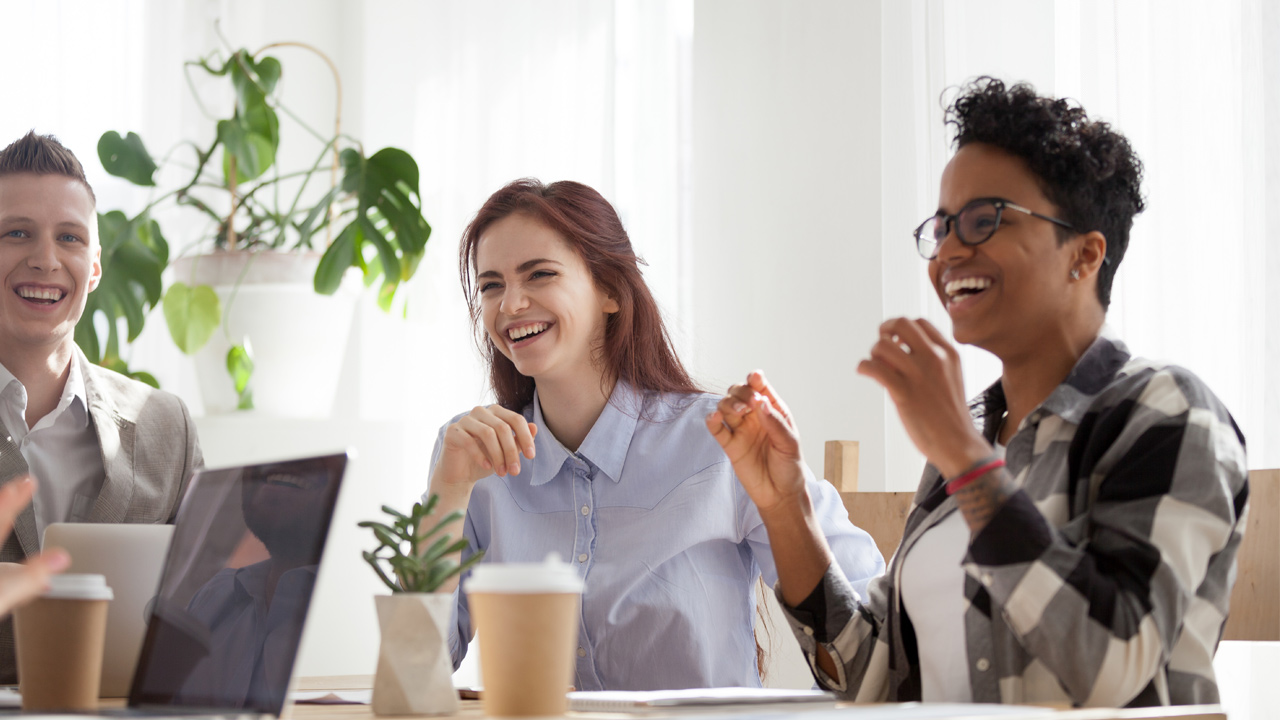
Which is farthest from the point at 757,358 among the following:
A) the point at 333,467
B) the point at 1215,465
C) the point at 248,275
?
the point at 333,467

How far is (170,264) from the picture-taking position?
2881 mm

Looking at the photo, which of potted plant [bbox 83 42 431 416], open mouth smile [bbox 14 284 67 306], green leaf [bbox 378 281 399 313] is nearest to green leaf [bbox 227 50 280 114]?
potted plant [bbox 83 42 431 416]

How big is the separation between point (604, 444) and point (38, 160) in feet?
3.63

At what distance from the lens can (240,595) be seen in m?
0.88

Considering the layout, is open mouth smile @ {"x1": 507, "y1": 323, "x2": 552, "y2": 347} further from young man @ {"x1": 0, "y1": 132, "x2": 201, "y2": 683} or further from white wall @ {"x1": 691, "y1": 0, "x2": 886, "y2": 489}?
white wall @ {"x1": 691, "y1": 0, "x2": 886, "y2": 489}

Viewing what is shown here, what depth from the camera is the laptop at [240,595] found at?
0.84 meters

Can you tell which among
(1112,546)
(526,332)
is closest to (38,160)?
(526,332)

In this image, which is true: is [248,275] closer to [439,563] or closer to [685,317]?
[685,317]

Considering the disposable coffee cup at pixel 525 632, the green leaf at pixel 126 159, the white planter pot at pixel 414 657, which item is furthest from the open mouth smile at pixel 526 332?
the green leaf at pixel 126 159

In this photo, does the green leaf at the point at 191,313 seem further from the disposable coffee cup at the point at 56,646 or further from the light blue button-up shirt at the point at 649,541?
the disposable coffee cup at the point at 56,646

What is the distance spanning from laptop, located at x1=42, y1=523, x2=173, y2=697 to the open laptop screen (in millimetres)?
264

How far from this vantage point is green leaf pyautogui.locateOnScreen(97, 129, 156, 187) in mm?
2645

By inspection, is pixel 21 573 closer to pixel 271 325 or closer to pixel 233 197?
pixel 271 325

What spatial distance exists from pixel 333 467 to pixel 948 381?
533 mm
